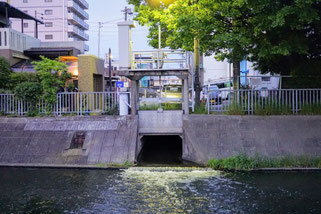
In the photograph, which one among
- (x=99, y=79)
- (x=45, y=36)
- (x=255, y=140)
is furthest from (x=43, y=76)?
(x=45, y=36)

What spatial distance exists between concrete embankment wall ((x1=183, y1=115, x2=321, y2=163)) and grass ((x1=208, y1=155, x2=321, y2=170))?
15.9 inches

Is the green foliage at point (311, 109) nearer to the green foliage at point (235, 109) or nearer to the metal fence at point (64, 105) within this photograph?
the green foliage at point (235, 109)

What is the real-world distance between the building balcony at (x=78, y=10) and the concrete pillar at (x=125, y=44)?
53.1 m

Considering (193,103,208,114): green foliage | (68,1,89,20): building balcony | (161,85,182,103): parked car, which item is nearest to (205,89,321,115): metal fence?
(193,103,208,114): green foliage

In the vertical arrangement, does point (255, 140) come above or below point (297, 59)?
below

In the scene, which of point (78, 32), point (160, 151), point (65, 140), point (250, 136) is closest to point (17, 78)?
point (65, 140)

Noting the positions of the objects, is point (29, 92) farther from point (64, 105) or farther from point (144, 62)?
point (144, 62)

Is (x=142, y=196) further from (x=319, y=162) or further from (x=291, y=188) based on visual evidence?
(x=319, y=162)

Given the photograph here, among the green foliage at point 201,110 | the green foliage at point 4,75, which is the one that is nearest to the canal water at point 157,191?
the green foliage at point 201,110

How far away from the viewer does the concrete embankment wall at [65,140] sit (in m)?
15.8

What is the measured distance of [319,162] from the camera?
1454 cm

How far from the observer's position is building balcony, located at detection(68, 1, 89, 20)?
66562mm

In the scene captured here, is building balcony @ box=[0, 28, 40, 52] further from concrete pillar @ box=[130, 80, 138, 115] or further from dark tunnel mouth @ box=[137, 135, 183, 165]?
concrete pillar @ box=[130, 80, 138, 115]

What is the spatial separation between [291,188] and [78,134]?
9828mm
